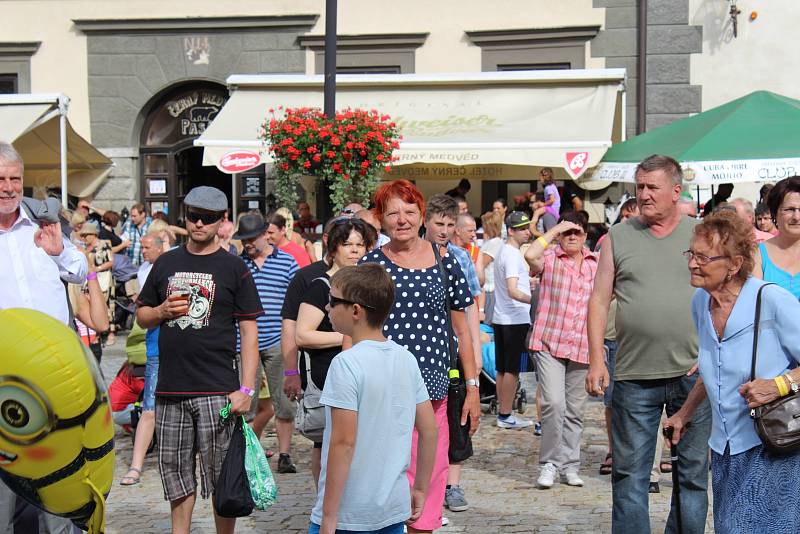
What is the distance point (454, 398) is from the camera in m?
5.32

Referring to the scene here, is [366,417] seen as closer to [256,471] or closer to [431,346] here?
[431,346]

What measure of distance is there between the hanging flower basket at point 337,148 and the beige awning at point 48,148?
4807 millimetres

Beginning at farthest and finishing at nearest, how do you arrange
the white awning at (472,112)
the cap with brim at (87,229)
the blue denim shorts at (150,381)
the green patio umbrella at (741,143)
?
the white awning at (472,112) < the cap with brim at (87,229) < the green patio umbrella at (741,143) < the blue denim shorts at (150,381)

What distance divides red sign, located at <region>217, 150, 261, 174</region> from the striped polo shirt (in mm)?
6498

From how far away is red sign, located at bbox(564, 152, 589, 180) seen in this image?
45.0 feet

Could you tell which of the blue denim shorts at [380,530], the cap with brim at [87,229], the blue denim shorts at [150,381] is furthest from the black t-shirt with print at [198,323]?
the cap with brim at [87,229]

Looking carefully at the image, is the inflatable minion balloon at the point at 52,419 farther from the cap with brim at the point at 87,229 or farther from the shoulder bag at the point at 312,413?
the cap with brim at the point at 87,229

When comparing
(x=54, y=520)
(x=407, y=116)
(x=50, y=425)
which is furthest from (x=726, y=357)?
(x=407, y=116)

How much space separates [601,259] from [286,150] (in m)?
7.12

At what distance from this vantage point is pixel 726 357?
416cm

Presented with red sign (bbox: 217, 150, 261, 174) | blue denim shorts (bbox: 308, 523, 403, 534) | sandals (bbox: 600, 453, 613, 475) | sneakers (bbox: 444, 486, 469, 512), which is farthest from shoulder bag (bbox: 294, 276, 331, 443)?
red sign (bbox: 217, 150, 261, 174)

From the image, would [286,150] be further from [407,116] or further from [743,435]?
[743,435]

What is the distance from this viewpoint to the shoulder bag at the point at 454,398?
17.0 feet

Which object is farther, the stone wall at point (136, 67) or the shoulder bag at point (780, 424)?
the stone wall at point (136, 67)
